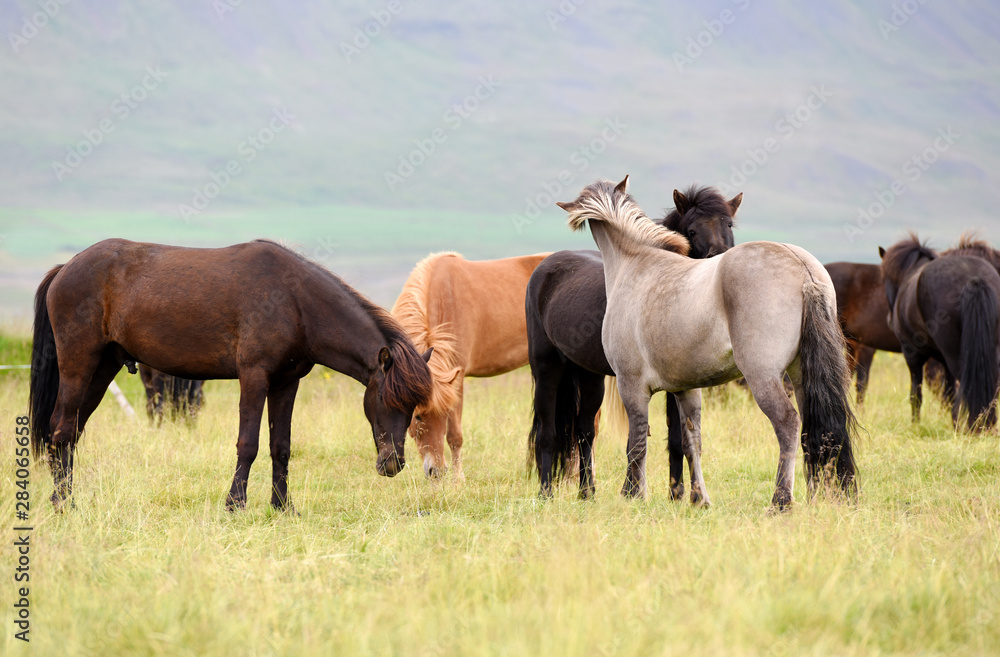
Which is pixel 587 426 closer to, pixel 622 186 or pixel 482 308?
pixel 622 186

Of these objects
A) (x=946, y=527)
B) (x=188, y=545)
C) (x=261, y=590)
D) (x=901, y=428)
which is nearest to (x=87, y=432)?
(x=188, y=545)

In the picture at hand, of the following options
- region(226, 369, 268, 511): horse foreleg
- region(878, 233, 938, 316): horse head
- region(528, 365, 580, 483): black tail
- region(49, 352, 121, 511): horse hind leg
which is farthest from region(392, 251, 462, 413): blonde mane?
region(878, 233, 938, 316): horse head

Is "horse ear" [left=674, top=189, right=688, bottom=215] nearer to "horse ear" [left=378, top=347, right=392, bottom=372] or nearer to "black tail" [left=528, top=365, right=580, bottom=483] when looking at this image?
"black tail" [left=528, top=365, right=580, bottom=483]

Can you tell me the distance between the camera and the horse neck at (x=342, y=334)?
5.53 meters

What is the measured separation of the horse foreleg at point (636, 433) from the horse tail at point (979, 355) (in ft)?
16.1

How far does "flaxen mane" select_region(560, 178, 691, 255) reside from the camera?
17.5 feet

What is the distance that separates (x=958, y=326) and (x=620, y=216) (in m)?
A: 5.67

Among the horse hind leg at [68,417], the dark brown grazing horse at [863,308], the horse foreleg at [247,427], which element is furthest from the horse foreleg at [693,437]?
the dark brown grazing horse at [863,308]

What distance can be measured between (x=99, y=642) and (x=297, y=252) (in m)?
3.45

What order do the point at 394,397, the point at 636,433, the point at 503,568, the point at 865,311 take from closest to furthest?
the point at 503,568 → the point at 636,433 → the point at 394,397 → the point at 865,311

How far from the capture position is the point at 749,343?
421 cm

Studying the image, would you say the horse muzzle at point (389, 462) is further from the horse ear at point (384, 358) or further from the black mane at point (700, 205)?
the black mane at point (700, 205)

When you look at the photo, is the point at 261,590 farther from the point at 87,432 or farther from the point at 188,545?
the point at 87,432

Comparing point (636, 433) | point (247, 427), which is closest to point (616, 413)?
point (636, 433)
